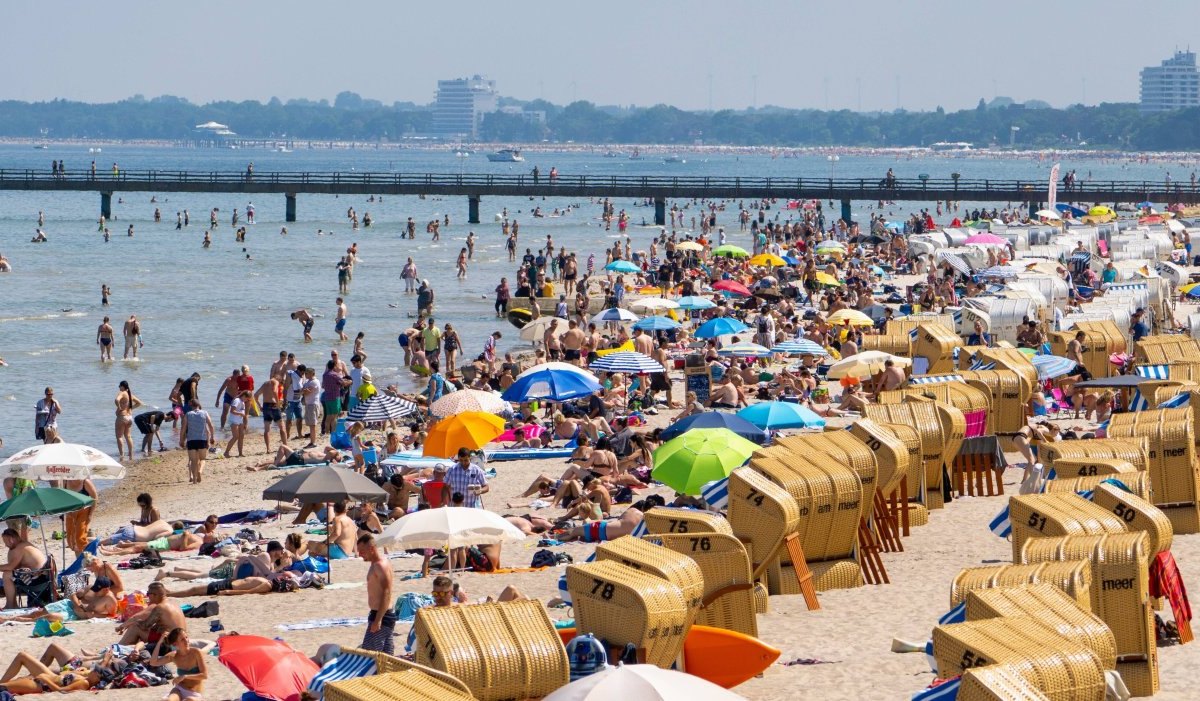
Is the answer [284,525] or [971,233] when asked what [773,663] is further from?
[971,233]

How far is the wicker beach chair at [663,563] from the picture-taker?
9125 mm

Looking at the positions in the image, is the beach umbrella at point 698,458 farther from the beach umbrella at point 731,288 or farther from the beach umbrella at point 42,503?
the beach umbrella at point 731,288

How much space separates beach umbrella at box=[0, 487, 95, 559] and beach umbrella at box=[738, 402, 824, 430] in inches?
266

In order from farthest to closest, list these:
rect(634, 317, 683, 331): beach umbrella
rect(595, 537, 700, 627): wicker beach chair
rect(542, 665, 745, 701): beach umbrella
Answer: rect(634, 317, 683, 331): beach umbrella, rect(595, 537, 700, 627): wicker beach chair, rect(542, 665, 745, 701): beach umbrella

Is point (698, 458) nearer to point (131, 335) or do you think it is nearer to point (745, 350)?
point (745, 350)

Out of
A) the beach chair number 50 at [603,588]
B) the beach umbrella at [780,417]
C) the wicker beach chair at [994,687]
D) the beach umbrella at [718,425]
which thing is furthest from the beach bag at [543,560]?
the wicker beach chair at [994,687]

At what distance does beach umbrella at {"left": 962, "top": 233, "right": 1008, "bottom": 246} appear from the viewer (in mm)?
40594

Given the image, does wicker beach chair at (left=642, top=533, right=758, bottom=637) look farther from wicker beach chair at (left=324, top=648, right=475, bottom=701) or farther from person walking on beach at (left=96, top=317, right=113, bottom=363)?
person walking on beach at (left=96, top=317, right=113, bottom=363)

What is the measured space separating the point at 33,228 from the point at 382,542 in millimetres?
67846

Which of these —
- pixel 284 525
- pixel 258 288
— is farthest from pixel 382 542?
pixel 258 288

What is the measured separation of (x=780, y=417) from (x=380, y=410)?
4.58 m

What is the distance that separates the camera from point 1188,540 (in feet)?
45.3

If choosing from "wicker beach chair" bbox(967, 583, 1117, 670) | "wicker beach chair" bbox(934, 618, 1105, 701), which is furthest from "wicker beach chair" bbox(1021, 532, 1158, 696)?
"wicker beach chair" bbox(934, 618, 1105, 701)

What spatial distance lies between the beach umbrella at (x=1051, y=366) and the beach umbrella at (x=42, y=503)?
1185 cm
